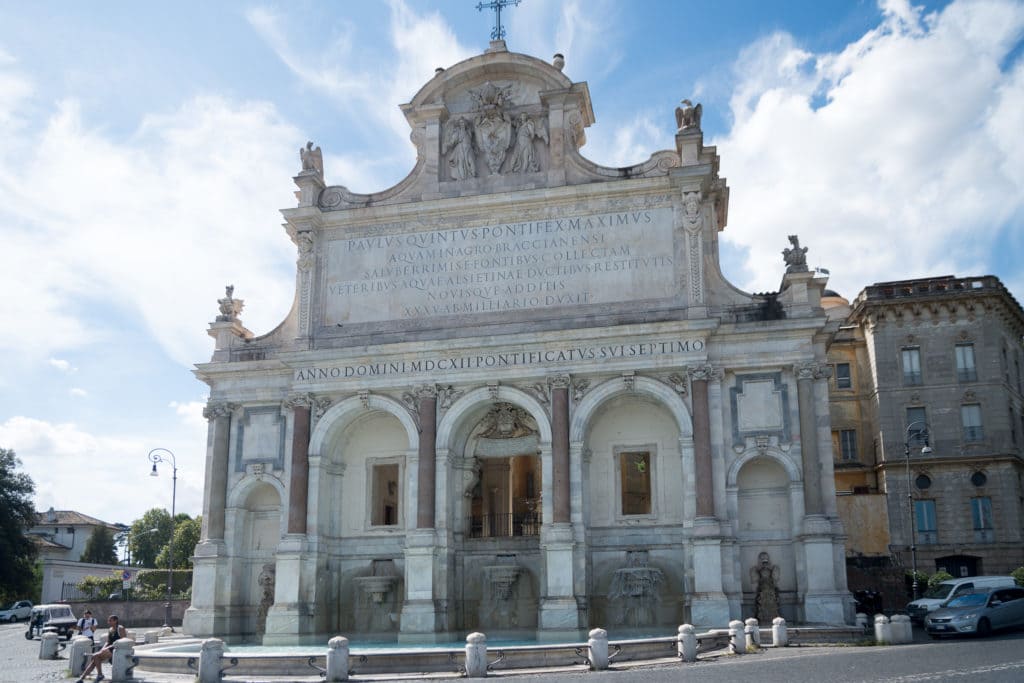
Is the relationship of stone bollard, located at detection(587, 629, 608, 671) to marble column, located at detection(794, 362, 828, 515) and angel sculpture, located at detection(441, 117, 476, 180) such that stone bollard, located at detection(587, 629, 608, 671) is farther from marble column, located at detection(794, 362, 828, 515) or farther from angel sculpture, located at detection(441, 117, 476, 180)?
angel sculpture, located at detection(441, 117, 476, 180)

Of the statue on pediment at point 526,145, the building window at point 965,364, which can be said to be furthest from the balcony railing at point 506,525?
the building window at point 965,364

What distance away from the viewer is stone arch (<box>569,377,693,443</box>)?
106ft

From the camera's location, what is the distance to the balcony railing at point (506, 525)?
36750 millimetres

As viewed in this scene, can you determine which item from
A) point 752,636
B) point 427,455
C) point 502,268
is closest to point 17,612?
point 427,455

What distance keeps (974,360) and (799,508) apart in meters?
26.4

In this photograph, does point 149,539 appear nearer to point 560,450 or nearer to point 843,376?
point 843,376

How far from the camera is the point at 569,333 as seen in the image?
32719mm

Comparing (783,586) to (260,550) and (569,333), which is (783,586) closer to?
(569,333)

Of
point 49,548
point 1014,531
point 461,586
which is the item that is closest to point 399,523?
point 461,586

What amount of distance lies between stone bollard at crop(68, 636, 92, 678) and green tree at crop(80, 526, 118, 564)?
7972 cm

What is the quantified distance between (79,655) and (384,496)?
562 inches

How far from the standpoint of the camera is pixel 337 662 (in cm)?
2130

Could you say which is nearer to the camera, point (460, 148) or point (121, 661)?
point (121, 661)

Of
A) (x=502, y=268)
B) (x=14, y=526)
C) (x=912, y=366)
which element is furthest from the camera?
(x=14, y=526)
